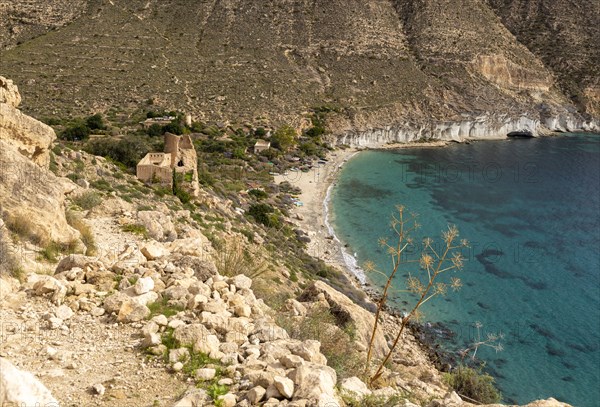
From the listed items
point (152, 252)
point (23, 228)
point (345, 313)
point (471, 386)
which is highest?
point (23, 228)

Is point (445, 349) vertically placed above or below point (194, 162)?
below

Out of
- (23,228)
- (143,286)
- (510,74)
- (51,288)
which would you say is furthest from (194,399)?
(510,74)

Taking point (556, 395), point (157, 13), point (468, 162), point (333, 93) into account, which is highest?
point (157, 13)

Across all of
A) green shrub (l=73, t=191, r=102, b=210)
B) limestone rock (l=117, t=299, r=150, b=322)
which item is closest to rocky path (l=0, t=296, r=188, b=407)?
limestone rock (l=117, t=299, r=150, b=322)

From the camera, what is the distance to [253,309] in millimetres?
7234

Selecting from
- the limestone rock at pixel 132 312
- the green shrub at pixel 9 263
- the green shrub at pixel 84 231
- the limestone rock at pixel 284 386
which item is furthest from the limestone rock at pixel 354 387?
the green shrub at pixel 84 231

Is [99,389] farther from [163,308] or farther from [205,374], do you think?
[163,308]

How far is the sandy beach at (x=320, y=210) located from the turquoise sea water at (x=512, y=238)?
1.07 metres

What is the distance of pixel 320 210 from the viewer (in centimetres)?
3734

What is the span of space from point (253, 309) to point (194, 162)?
20247 mm

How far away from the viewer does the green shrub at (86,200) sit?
1239cm

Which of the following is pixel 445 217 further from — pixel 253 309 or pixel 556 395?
pixel 253 309

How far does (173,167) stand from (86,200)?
11.3 metres

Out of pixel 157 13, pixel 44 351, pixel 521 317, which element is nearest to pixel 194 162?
pixel 521 317
